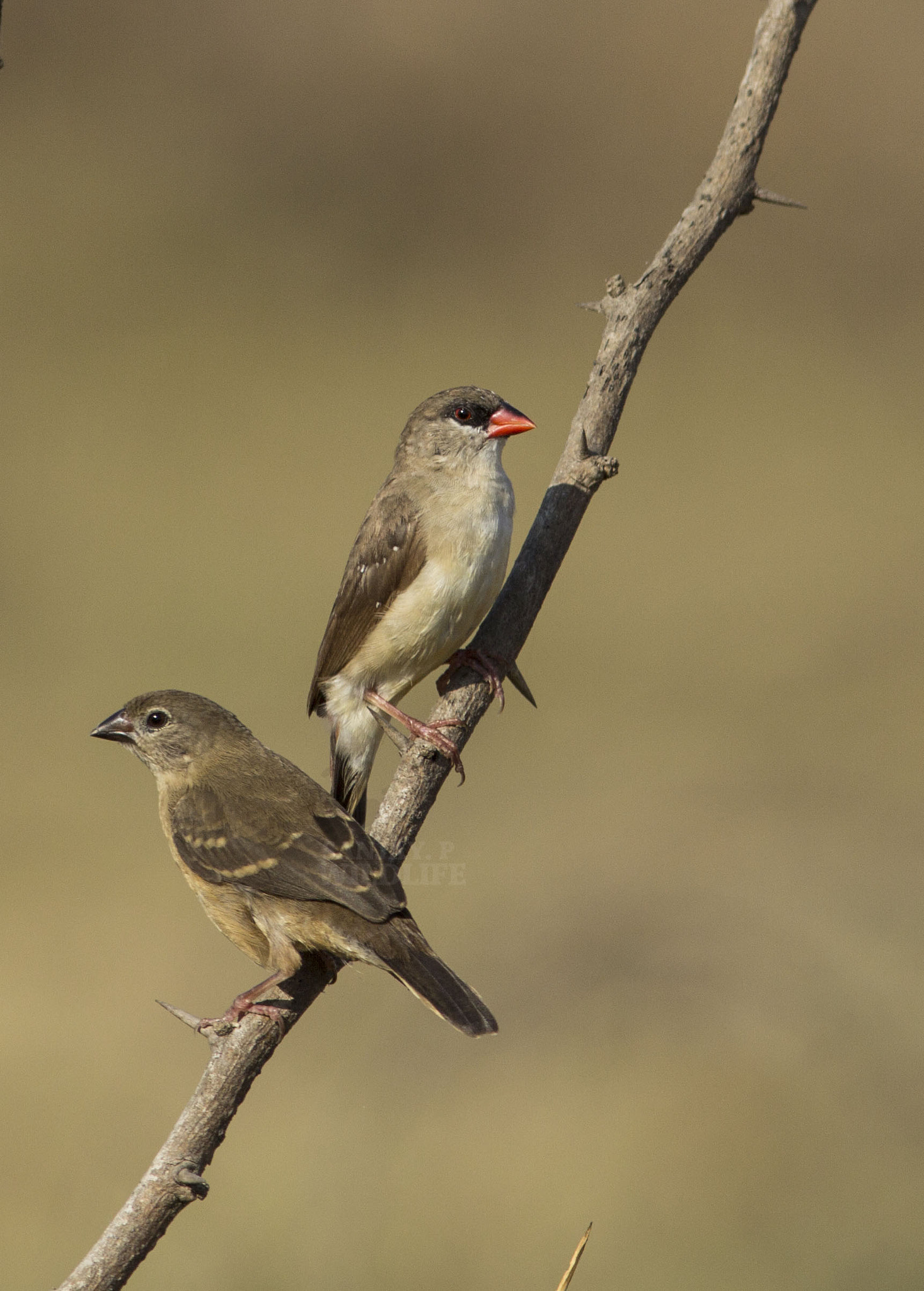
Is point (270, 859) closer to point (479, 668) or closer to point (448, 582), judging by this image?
point (479, 668)

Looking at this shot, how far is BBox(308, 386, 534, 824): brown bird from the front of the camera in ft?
14.4

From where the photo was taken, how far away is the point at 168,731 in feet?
12.8

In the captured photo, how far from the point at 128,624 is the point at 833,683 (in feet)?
18.5

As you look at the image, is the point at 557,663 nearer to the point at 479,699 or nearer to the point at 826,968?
the point at 826,968

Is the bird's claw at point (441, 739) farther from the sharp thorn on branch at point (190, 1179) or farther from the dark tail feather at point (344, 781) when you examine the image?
the sharp thorn on branch at point (190, 1179)

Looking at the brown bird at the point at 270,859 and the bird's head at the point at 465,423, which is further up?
the bird's head at the point at 465,423

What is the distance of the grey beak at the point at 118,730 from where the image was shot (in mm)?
3928

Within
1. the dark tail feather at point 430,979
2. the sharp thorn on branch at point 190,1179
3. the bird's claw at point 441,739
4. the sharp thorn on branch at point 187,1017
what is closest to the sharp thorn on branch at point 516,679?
the bird's claw at point 441,739

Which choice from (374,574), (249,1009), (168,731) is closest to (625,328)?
(374,574)

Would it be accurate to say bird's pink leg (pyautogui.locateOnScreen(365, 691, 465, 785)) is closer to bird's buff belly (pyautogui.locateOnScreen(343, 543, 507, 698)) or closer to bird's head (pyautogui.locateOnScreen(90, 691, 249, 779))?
bird's buff belly (pyautogui.locateOnScreen(343, 543, 507, 698))

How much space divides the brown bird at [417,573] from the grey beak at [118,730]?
2.85 feet

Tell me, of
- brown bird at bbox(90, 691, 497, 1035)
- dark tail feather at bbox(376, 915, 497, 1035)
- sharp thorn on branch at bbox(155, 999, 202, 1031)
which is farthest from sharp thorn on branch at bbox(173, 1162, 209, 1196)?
dark tail feather at bbox(376, 915, 497, 1035)

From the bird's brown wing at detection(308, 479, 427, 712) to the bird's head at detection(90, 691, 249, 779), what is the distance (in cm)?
85

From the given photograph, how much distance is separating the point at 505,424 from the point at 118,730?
5.61ft
